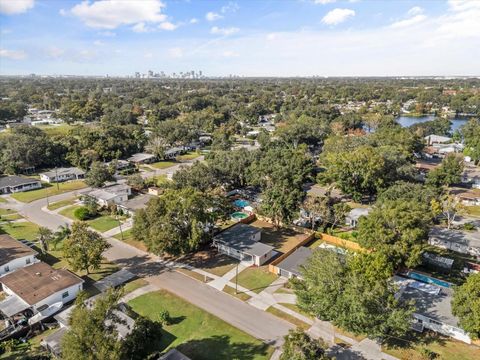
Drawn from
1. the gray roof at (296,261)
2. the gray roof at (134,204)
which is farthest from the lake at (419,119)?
the gray roof at (134,204)

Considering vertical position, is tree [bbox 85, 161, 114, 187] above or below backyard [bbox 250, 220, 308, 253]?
above

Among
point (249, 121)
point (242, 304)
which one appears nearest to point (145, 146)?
point (249, 121)

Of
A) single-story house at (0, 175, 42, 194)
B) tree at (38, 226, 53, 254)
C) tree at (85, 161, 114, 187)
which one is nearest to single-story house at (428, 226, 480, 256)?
tree at (38, 226, 53, 254)

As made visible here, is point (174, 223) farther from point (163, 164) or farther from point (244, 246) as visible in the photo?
point (163, 164)

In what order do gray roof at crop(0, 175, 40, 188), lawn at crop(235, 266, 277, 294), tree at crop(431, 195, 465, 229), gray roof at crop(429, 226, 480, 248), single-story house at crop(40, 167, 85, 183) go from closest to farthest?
lawn at crop(235, 266, 277, 294) → gray roof at crop(429, 226, 480, 248) → tree at crop(431, 195, 465, 229) → gray roof at crop(0, 175, 40, 188) → single-story house at crop(40, 167, 85, 183)

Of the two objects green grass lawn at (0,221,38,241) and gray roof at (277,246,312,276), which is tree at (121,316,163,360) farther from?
green grass lawn at (0,221,38,241)

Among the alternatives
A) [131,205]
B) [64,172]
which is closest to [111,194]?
[131,205]

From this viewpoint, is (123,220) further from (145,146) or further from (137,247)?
(145,146)

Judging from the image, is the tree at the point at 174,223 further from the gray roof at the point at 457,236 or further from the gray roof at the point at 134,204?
the gray roof at the point at 457,236
